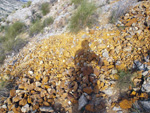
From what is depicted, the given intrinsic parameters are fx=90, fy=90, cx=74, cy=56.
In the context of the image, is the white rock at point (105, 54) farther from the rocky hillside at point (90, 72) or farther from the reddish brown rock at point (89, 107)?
the reddish brown rock at point (89, 107)

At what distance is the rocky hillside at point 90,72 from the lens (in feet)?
6.31

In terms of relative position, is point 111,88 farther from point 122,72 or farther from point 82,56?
point 82,56

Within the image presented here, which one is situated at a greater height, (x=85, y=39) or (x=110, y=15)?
(x=110, y=15)

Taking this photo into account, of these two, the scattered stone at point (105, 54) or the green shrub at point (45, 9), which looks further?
the green shrub at point (45, 9)

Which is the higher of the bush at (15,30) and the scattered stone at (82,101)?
the bush at (15,30)

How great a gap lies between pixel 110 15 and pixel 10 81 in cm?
444

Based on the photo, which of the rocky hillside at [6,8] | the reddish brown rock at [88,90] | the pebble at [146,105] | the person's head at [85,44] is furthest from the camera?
the rocky hillside at [6,8]

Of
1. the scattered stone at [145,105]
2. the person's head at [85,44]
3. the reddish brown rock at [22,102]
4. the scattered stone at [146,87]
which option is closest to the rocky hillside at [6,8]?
the person's head at [85,44]

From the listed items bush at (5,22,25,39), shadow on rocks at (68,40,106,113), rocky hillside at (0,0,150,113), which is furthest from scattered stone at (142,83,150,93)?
bush at (5,22,25,39)

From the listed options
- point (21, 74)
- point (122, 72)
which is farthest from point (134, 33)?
→ point (21, 74)

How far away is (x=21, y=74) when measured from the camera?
2791mm

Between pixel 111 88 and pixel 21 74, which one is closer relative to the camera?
pixel 111 88

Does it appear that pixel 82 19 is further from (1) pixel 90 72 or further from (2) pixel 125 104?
(2) pixel 125 104

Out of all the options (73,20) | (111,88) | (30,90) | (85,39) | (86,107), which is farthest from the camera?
(73,20)
